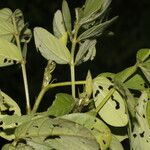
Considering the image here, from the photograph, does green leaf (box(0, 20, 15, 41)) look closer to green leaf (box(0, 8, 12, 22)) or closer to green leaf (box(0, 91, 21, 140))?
green leaf (box(0, 8, 12, 22))

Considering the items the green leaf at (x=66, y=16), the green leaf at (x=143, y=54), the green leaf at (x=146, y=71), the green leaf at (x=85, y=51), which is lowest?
the green leaf at (x=146, y=71)

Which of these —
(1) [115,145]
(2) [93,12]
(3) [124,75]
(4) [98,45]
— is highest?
(2) [93,12]

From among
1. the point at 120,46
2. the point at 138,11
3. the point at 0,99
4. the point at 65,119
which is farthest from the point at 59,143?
the point at 138,11

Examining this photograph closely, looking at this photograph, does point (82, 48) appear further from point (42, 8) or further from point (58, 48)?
point (42, 8)

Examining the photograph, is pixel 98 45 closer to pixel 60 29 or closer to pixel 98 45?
pixel 98 45

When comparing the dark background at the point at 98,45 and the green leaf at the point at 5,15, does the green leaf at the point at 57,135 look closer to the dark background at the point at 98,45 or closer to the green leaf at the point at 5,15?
the green leaf at the point at 5,15

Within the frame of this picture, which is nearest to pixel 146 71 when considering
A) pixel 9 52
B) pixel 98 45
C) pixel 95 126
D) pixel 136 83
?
pixel 136 83

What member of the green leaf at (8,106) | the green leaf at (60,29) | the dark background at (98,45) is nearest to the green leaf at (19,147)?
the green leaf at (8,106)
